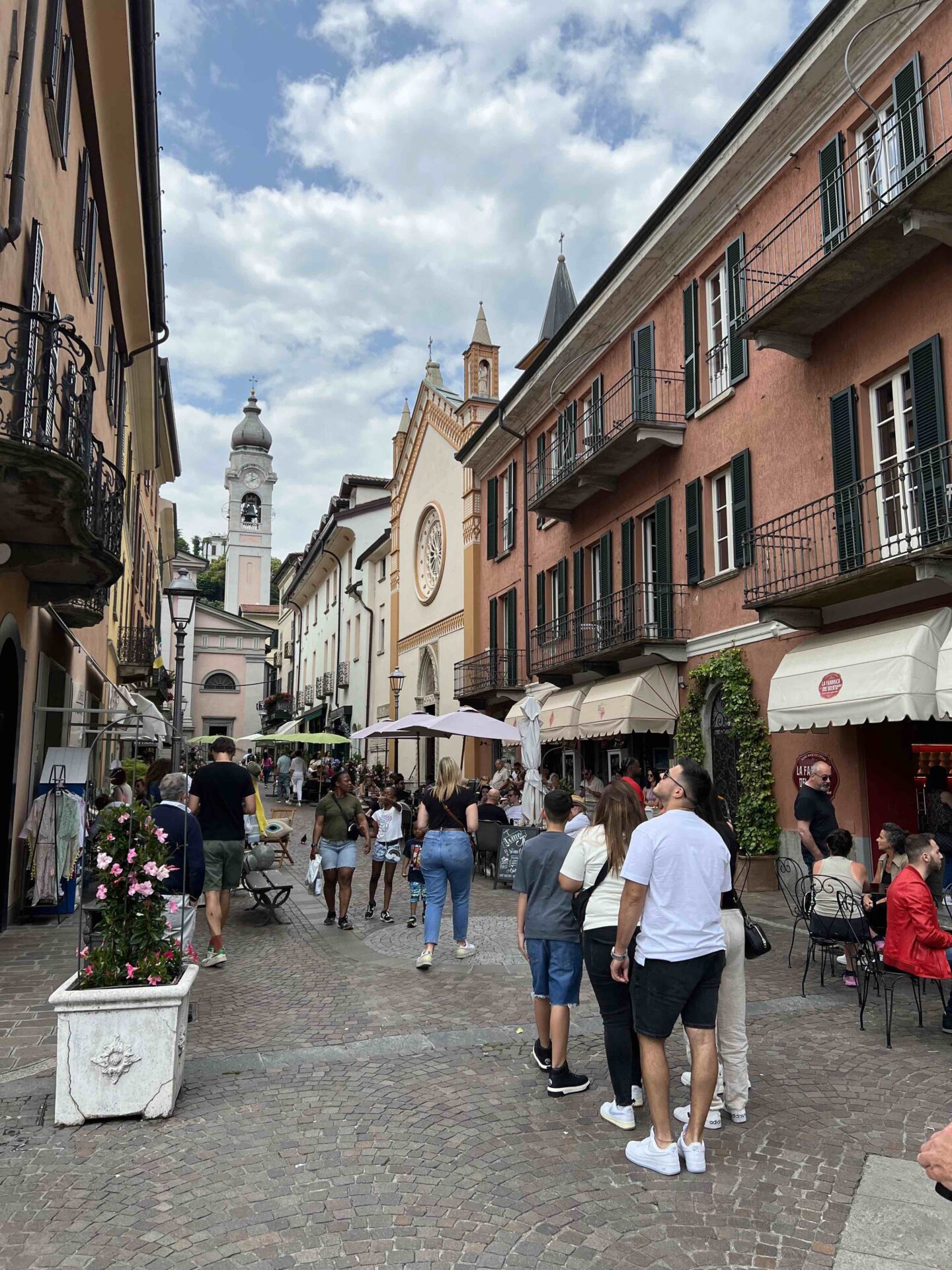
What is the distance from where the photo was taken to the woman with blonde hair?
27.3 ft

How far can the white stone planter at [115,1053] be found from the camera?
4781 millimetres

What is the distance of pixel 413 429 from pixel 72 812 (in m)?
27.6

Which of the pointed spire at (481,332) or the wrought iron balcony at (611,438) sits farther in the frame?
the pointed spire at (481,332)

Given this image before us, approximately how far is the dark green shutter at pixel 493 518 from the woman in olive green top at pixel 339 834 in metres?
18.1

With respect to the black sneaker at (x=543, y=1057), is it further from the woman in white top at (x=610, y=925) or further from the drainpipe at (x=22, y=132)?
the drainpipe at (x=22, y=132)

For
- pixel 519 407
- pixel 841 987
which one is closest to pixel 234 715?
pixel 519 407

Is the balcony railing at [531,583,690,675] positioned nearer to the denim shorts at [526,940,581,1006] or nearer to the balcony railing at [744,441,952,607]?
the balcony railing at [744,441,952,607]

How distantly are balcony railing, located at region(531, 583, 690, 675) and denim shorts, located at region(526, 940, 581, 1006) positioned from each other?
36.9ft

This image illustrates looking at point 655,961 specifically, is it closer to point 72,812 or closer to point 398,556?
point 72,812

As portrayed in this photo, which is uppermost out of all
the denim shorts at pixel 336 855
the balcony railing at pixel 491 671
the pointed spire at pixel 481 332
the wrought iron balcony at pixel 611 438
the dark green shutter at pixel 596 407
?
the pointed spire at pixel 481 332

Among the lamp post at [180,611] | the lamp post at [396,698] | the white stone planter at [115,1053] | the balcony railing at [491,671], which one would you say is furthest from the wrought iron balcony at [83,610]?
the lamp post at [396,698]

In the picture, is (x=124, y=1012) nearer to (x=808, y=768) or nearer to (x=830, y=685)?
(x=830, y=685)

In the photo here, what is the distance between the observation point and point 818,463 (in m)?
12.9

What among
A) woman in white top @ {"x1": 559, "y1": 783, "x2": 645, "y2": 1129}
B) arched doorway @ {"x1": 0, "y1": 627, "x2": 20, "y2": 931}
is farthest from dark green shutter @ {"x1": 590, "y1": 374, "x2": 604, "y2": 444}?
woman in white top @ {"x1": 559, "y1": 783, "x2": 645, "y2": 1129}
